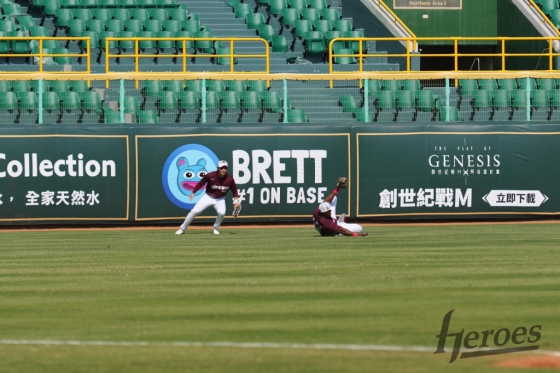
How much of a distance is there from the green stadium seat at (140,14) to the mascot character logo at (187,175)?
30.5 feet

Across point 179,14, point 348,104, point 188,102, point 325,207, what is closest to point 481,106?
point 348,104

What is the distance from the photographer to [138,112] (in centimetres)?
2533

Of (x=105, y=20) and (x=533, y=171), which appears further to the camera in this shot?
(x=105, y=20)

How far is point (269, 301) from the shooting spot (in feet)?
34.7

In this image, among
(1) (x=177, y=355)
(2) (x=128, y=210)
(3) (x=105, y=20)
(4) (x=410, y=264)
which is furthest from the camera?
(3) (x=105, y=20)

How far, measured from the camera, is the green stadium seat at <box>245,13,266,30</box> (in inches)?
1313

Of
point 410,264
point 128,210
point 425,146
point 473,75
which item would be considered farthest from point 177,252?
point 473,75

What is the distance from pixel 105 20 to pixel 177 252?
1701cm

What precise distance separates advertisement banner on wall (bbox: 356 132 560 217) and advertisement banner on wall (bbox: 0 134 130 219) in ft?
21.1

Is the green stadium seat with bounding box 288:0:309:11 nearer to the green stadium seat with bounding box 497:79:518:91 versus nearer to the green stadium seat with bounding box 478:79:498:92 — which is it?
the green stadium seat with bounding box 478:79:498:92

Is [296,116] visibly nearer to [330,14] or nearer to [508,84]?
[508,84]

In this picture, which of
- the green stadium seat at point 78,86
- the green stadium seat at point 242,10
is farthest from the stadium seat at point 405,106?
the green stadium seat at point 242,10

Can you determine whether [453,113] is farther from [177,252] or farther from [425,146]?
[177,252]

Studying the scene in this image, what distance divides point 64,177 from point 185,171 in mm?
3110
